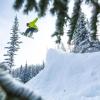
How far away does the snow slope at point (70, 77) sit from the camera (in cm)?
1504

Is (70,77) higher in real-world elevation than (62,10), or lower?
lower

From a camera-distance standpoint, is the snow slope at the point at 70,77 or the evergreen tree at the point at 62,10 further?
the snow slope at the point at 70,77

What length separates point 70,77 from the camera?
1791 cm

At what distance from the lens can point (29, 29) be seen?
379 cm

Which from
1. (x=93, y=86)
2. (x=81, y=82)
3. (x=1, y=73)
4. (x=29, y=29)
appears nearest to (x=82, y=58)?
(x=81, y=82)

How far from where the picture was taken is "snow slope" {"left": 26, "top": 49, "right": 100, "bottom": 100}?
15.0 meters

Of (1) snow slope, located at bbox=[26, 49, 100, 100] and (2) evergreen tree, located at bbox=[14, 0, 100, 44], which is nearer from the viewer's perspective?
(2) evergreen tree, located at bbox=[14, 0, 100, 44]

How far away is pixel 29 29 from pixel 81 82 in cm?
1316

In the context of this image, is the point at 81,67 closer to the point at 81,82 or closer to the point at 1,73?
the point at 81,82

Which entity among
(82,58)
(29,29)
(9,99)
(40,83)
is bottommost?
(40,83)

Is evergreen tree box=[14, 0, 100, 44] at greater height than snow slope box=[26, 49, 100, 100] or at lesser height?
greater

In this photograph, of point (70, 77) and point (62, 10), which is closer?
→ point (62, 10)

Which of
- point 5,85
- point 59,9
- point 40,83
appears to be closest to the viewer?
point 5,85

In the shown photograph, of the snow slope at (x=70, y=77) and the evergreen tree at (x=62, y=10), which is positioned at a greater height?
the evergreen tree at (x=62, y=10)
